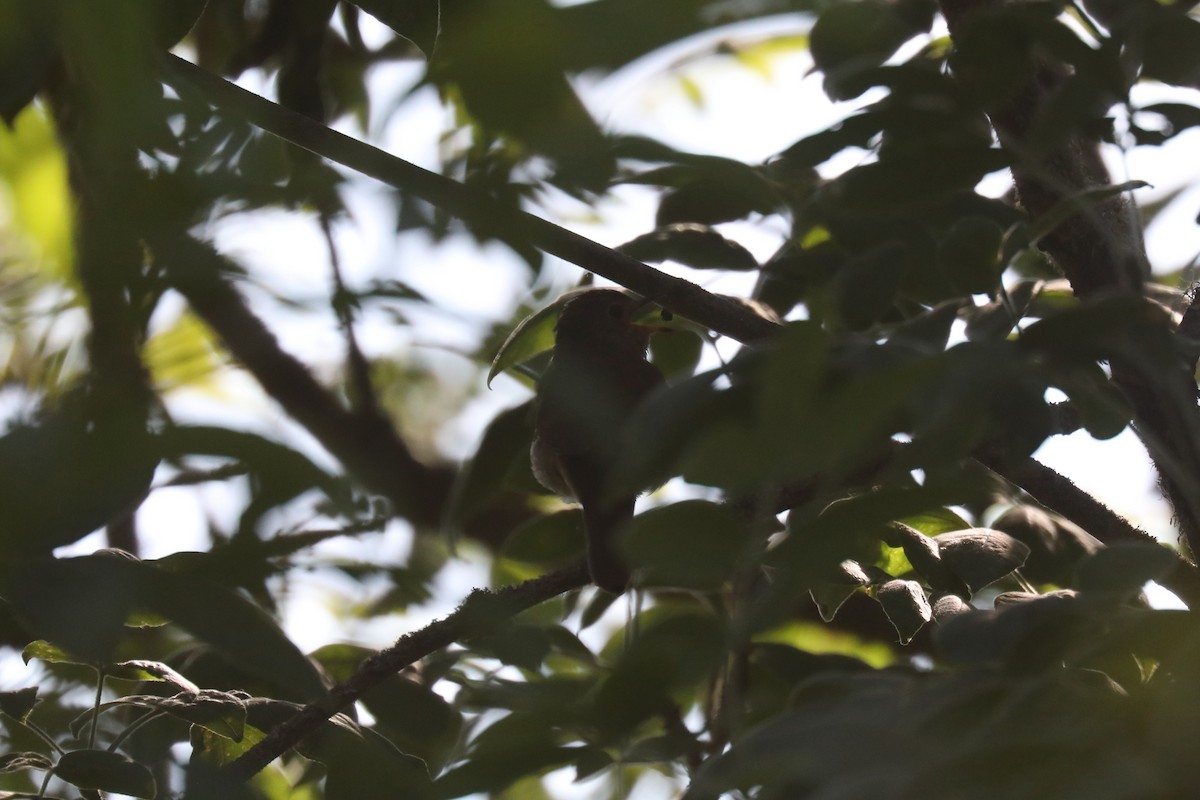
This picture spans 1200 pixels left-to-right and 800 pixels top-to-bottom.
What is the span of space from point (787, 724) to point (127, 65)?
0.36m

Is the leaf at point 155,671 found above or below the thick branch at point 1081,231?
below

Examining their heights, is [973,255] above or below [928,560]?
above

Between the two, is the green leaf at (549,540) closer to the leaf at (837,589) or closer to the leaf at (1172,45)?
the leaf at (837,589)

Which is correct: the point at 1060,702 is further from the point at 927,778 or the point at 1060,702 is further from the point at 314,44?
the point at 314,44

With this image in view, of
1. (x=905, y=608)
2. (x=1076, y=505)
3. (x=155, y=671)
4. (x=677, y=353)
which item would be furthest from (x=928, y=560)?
(x=155, y=671)

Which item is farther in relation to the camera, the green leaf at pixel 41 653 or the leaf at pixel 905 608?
the green leaf at pixel 41 653

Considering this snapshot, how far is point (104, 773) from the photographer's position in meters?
0.74

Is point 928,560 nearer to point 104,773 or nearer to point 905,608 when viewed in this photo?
point 905,608

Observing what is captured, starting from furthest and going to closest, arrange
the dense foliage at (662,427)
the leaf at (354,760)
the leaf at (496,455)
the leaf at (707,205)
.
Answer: the leaf at (496,455) → the leaf at (707,205) → the leaf at (354,760) → the dense foliage at (662,427)

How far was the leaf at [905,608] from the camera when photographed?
32.3 inches

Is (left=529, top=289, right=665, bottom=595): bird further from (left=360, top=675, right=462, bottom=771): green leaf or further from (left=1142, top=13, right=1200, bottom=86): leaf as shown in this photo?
(left=1142, top=13, right=1200, bottom=86): leaf

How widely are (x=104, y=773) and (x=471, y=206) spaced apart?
0.51 meters

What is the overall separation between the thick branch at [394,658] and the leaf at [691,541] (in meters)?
0.12

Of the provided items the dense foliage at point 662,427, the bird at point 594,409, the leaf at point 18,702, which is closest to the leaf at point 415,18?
the dense foliage at point 662,427
